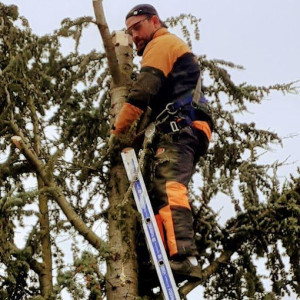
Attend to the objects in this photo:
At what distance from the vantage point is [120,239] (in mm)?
4723

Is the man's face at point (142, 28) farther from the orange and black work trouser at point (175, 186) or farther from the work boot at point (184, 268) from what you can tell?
the work boot at point (184, 268)

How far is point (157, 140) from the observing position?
4.93 metres

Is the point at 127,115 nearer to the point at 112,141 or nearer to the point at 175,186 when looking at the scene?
the point at 112,141

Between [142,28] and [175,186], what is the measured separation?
1.60 metres

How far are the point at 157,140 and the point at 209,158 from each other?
138 cm

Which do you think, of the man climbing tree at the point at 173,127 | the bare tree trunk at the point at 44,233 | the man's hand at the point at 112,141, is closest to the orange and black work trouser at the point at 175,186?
the man climbing tree at the point at 173,127

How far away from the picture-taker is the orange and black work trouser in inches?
176

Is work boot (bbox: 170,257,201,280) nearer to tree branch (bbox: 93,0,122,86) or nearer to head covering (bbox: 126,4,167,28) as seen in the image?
tree branch (bbox: 93,0,122,86)

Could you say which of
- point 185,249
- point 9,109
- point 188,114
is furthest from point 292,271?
point 9,109

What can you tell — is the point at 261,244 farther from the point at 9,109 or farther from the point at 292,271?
the point at 9,109

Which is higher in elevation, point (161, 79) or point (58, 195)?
point (161, 79)

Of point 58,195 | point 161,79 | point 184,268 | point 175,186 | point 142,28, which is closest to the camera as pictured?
point 184,268

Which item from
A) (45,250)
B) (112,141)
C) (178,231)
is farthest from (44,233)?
(178,231)

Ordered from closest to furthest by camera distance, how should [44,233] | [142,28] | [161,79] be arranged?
[161,79] → [44,233] → [142,28]
